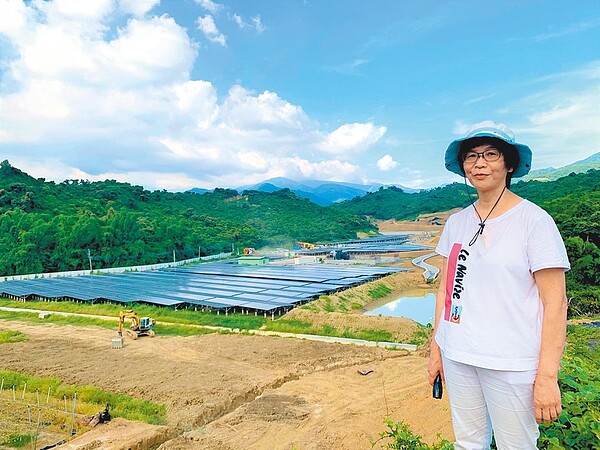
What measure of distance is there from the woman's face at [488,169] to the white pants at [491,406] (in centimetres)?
77

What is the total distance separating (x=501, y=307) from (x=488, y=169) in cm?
58

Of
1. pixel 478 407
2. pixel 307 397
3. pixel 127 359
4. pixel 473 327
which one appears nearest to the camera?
pixel 473 327

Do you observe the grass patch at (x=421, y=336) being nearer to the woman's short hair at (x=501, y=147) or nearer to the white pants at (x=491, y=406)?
the white pants at (x=491, y=406)

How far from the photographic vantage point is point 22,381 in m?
9.05

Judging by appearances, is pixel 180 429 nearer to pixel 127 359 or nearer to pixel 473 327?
pixel 127 359

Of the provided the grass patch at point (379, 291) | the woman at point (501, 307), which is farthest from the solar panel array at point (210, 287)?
the woman at point (501, 307)

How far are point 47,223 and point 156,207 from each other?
70.5 ft

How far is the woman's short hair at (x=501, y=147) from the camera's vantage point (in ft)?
5.81

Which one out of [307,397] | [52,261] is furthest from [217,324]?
[52,261]

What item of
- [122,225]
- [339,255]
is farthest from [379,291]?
[122,225]

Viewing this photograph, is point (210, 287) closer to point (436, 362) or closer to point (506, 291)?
point (436, 362)

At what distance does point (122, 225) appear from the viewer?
3175 cm

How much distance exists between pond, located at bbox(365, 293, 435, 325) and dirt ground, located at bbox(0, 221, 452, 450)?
11.3 feet

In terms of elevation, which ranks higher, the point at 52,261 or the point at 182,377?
the point at 52,261
